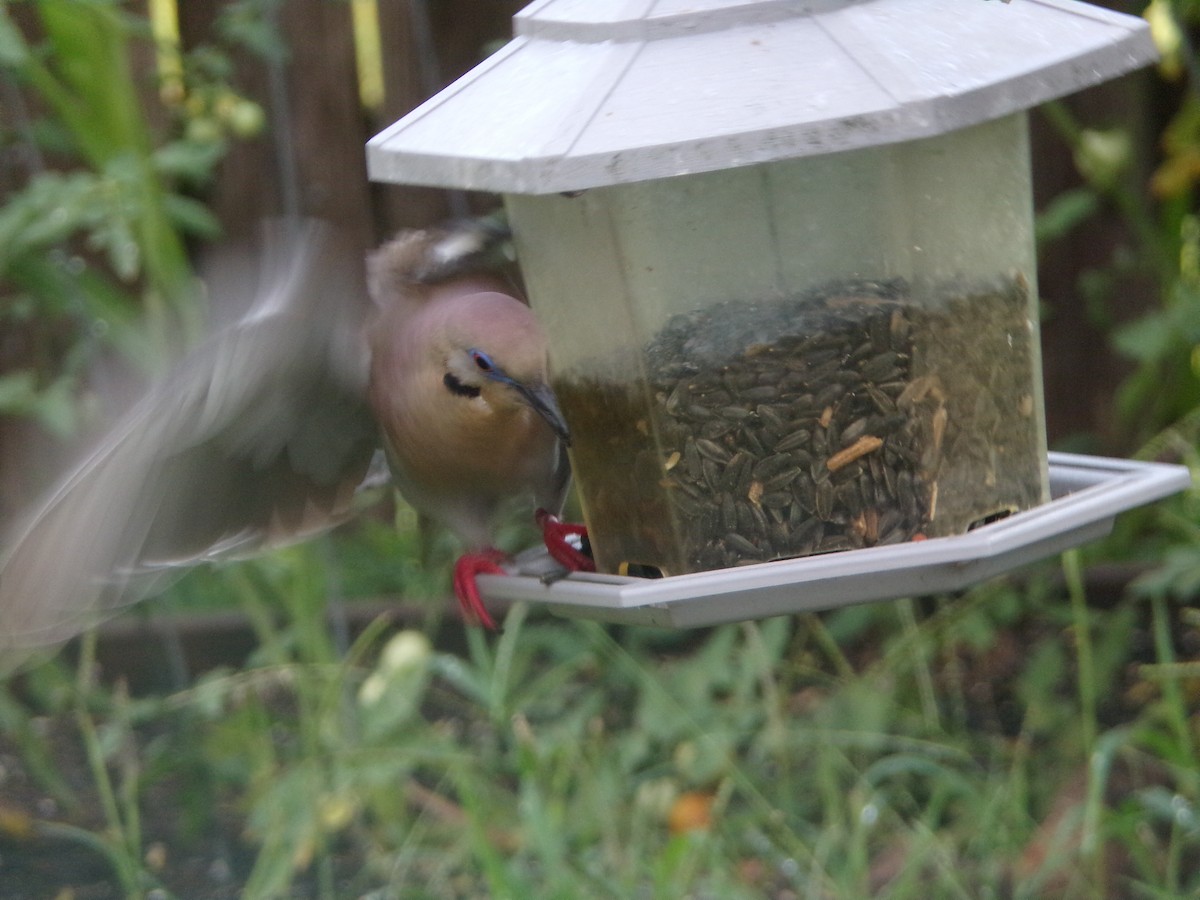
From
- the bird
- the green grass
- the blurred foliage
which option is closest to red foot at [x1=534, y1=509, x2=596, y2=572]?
the bird

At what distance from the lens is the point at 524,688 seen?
412 centimetres

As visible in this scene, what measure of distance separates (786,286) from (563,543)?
0.61 m

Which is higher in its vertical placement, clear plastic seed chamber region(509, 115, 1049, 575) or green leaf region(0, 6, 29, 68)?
green leaf region(0, 6, 29, 68)

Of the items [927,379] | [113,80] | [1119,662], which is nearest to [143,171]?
[113,80]

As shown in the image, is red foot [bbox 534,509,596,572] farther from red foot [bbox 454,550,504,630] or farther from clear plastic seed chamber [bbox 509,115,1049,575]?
A: clear plastic seed chamber [bbox 509,115,1049,575]

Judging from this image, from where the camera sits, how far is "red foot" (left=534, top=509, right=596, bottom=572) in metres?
2.23

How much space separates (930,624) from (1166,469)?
1732mm

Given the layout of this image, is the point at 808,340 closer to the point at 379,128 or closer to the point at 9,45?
the point at 9,45

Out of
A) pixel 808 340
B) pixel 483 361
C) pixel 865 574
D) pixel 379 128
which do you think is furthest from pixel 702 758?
pixel 379 128

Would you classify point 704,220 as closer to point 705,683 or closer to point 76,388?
point 705,683

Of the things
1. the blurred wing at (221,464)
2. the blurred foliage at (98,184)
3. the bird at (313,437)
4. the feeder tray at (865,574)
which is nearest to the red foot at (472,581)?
the bird at (313,437)

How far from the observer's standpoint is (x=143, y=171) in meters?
3.13

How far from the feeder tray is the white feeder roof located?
0.45 metres

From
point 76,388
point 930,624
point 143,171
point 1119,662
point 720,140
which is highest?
point 720,140
